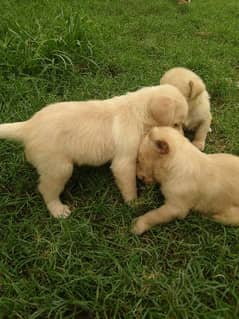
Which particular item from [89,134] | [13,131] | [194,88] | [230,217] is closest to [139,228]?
[230,217]

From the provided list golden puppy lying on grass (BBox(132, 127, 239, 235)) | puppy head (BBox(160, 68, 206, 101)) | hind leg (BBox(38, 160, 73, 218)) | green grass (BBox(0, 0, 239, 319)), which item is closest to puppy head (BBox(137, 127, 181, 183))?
golden puppy lying on grass (BBox(132, 127, 239, 235))

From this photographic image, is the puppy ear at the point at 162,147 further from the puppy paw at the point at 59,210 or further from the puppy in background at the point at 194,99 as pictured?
the puppy in background at the point at 194,99

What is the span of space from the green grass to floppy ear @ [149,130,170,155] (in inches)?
19.8

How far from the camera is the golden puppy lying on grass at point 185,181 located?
3.89 metres

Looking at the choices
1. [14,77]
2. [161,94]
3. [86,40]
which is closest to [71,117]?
[161,94]

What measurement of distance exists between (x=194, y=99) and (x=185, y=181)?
1.44 m

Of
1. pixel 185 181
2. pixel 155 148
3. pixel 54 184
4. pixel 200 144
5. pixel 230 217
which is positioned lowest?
pixel 200 144

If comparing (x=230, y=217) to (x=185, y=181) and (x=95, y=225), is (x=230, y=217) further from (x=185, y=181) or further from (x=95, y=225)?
(x=95, y=225)

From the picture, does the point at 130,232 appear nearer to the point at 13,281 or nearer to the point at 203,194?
the point at 203,194

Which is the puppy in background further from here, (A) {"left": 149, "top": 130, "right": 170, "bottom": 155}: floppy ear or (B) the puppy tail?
(B) the puppy tail

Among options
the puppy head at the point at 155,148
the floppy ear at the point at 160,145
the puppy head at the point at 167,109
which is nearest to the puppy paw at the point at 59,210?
the puppy head at the point at 155,148

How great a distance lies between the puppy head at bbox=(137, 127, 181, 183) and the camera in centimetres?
389

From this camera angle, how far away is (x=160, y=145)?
3891mm

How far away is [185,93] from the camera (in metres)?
4.93
